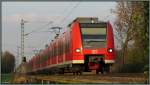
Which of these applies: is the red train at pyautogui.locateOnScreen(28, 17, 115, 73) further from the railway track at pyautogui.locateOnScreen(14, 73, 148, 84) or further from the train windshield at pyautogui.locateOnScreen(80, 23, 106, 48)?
the railway track at pyautogui.locateOnScreen(14, 73, 148, 84)

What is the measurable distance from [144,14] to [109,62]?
7.72 meters

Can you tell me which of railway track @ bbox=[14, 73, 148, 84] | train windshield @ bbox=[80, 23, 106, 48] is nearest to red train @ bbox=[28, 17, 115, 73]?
train windshield @ bbox=[80, 23, 106, 48]

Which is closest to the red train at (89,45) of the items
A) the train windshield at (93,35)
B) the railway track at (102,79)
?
the train windshield at (93,35)

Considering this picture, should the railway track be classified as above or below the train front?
below

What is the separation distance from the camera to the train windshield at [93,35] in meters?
20.1

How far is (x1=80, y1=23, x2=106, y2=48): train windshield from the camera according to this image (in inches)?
793

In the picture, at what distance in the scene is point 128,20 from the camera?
32.6 metres

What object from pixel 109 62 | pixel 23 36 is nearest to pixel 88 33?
pixel 109 62

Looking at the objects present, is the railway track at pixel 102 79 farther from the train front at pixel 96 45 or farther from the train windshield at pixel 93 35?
the train windshield at pixel 93 35

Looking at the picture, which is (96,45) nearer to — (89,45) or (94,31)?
(89,45)

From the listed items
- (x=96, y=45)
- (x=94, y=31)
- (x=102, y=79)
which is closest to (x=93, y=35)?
(x=94, y=31)

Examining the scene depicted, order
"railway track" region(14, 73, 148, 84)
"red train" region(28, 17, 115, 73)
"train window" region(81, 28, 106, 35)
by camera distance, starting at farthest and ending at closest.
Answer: "train window" region(81, 28, 106, 35), "red train" region(28, 17, 115, 73), "railway track" region(14, 73, 148, 84)

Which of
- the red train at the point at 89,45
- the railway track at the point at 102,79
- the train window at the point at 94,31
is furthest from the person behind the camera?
the train window at the point at 94,31

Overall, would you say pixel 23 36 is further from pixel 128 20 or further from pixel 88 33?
pixel 88 33
